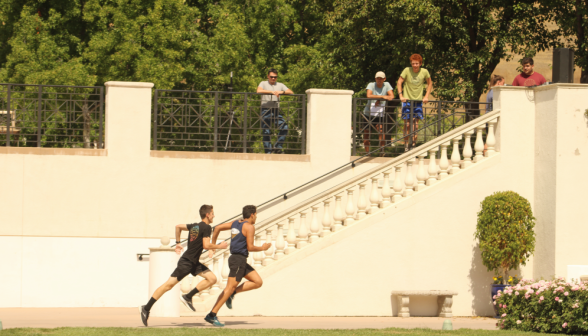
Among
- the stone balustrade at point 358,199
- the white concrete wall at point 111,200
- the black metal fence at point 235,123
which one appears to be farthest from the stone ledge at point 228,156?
the stone balustrade at point 358,199

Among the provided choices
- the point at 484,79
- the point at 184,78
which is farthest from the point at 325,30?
the point at 484,79

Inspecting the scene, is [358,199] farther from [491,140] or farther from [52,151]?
[52,151]

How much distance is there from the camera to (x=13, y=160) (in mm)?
13852

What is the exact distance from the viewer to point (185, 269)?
10398mm

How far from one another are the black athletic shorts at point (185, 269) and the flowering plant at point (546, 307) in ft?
13.6

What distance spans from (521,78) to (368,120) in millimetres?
2942

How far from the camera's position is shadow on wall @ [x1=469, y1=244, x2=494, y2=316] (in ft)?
42.2

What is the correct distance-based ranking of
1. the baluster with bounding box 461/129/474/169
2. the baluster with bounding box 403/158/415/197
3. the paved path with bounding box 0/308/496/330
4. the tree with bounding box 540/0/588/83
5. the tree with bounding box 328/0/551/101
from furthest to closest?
the tree with bounding box 540/0/588/83
the tree with bounding box 328/0/551/101
the baluster with bounding box 461/129/474/169
the baluster with bounding box 403/158/415/197
the paved path with bounding box 0/308/496/330

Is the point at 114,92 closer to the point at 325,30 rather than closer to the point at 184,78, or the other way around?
the point at 184,78

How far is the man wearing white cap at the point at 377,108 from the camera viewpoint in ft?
49.7

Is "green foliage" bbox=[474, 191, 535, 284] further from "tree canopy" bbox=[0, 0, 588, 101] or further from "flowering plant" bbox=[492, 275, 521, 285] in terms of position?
"tree canopy" bbox=[0, 0, 588, 101]

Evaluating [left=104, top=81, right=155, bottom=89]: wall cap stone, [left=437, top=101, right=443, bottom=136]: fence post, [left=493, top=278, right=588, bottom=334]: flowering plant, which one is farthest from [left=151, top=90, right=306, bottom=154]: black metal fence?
[left=493, top=278, right=588, bottom=334]: flowering plant

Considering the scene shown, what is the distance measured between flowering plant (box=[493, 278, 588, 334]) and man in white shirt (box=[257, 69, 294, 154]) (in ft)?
18.2

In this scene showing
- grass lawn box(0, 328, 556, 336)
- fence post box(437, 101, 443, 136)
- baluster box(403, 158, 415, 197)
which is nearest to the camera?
grass lawn box(0, 328, 556, 336)
